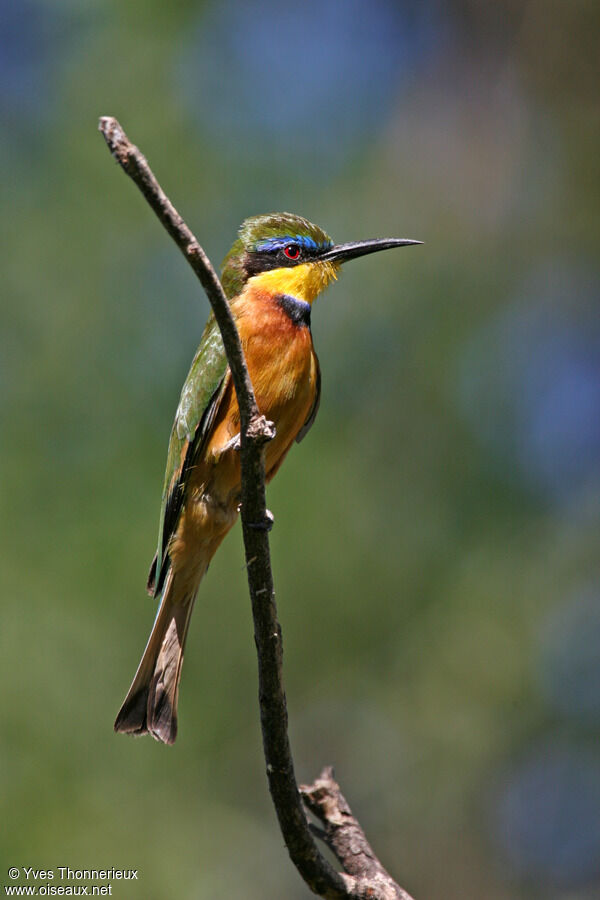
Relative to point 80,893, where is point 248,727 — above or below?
above

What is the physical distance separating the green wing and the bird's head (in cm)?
36

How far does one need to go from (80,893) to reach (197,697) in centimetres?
106

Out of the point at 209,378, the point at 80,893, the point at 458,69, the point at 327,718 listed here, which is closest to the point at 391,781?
the point at 327,718

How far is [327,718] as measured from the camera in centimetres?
548

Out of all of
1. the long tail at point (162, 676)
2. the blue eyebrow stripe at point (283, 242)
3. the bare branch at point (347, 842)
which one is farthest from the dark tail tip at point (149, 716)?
the blue eyebrow stripe at point (283, 242)

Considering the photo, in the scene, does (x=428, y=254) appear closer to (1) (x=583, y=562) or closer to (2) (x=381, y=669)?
(1) (x=583, y=562)

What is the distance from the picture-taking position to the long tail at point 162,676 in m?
3.40

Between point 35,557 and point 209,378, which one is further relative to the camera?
point 35,557

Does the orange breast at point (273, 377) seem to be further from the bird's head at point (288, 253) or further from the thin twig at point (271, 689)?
the thin twig at point (271, 689)

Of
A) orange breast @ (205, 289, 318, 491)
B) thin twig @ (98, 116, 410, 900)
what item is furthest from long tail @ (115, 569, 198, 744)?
thin twig @ (98, 116, 410, 900)

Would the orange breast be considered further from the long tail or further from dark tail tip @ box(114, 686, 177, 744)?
dark tail tip @ box(114, 686, 177, 744)

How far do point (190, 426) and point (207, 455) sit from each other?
0.11m

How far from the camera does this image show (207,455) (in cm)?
358

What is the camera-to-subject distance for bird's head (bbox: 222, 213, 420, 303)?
3.96m
